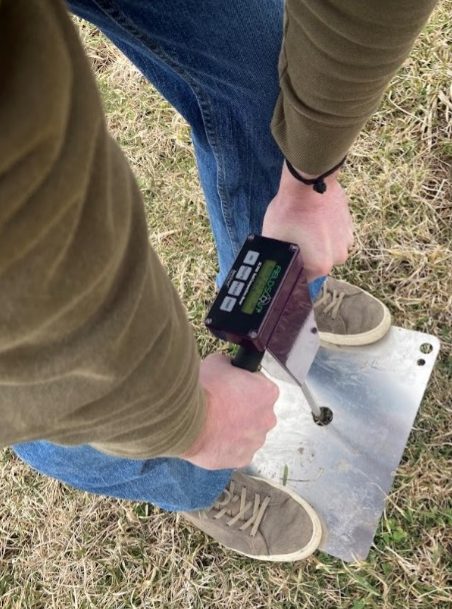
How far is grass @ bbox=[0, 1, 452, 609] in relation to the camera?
1.18 m

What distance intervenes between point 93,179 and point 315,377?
0.95 m

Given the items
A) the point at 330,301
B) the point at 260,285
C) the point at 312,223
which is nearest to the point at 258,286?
the point at 260,285

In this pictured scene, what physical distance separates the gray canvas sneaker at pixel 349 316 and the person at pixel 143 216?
0.12 m

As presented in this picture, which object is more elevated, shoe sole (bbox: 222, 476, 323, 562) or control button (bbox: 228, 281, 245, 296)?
control button (bbox: 228, 281, 245, 296)

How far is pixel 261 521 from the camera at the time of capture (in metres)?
1.27

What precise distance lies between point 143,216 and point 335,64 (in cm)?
26

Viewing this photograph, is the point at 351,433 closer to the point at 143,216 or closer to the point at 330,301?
the point at 330,301

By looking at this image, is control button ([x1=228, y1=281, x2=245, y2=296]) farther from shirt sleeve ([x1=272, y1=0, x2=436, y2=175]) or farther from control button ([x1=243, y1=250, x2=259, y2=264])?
shirt sleeve ([x1=272, y1=0, x2=436, y2=175])

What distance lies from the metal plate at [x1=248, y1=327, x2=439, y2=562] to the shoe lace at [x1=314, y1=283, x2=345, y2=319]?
79mm

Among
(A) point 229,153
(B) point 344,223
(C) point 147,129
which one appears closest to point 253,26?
(A) point 229,153

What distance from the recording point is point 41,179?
1.29 ft

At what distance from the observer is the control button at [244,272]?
0.84 m

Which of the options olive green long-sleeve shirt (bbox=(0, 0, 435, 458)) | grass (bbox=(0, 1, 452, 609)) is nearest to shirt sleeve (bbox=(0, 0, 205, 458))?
olive green long-sleeve shirt (bbox=(0, 0, 435, 458))

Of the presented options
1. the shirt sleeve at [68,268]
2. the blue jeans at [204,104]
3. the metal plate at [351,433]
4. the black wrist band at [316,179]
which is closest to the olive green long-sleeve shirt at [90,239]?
the shirt sleeve at [68,268]
